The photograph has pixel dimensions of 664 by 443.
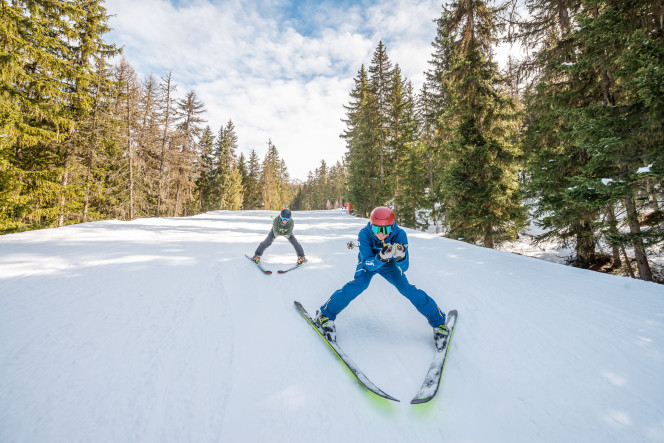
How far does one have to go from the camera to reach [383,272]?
127 inches

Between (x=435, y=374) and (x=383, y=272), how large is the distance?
1.20m

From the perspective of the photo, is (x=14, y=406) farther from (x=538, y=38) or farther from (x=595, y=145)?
(x=538, y=38)

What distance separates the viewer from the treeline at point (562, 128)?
5215 mm

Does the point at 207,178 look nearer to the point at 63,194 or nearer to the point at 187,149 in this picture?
the point at 187,149

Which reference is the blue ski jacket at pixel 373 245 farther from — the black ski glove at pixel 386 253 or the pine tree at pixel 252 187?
the pine tree at pixel 252 187

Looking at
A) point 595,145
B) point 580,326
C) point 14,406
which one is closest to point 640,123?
point 595,145

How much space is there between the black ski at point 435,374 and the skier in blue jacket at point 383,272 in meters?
0.13

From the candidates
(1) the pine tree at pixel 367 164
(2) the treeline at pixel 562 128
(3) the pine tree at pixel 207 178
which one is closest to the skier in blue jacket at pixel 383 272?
(2) the treeline at pixel 562 128

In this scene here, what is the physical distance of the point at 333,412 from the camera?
216 centimetres

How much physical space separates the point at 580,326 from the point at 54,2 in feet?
72.9

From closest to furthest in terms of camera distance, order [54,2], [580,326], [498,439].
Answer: [498,439] → [580,326] → [54,2]

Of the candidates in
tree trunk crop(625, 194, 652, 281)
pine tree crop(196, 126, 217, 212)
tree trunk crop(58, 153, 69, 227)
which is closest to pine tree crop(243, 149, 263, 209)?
pine tree crop(196, 126, 217, 212)

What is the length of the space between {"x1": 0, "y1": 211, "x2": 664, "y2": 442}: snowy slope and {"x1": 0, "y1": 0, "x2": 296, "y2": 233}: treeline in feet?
35.1

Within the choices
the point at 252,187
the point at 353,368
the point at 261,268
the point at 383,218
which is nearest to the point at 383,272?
the point at 383,218
